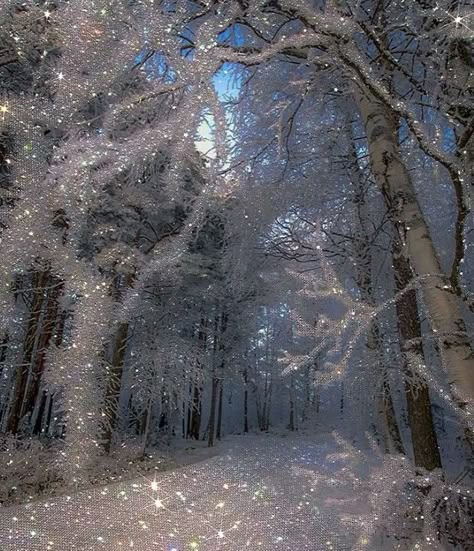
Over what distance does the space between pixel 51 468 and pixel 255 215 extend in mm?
5482

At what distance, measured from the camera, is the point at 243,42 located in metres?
3.76

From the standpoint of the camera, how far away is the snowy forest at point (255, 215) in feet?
6.61

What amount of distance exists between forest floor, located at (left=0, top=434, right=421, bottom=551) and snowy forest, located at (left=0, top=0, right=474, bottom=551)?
0.12ft

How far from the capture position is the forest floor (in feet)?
9.35

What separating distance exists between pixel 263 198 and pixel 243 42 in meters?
1.78

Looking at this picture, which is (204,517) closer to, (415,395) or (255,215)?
(415,395)

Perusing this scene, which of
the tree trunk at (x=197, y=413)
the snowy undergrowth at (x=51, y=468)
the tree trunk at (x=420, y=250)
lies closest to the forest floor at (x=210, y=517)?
the snowy undergrowth at (x=51, y=468)

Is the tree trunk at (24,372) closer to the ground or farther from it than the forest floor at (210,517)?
farther from it

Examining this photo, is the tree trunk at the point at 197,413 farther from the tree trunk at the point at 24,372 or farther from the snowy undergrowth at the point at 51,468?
the tree trunk at the point at 24,372

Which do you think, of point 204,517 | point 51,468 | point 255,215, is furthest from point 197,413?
point 255,215

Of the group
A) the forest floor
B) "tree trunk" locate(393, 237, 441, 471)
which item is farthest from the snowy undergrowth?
"tree trunk" locate(393, 237, 441, 471)

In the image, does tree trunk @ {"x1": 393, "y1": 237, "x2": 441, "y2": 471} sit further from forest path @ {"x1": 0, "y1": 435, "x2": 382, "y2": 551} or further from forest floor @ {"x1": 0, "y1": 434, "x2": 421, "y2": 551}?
forest path @ {"x1": 0, "y1": 435, "x2": 382, "y2": 551}

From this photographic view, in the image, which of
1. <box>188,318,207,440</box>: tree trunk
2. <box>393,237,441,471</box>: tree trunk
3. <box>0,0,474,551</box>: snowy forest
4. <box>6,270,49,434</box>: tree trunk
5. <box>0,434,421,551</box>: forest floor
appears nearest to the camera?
<box>0,0,474,551</box>: snowy forest

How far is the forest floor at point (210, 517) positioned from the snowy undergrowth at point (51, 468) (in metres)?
0.45
